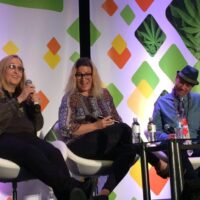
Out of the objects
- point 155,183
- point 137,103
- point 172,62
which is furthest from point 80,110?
point 172,62

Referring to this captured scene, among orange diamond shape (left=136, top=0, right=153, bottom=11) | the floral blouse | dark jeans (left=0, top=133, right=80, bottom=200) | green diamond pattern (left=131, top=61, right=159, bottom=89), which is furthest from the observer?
orange diamond shape (left=136, top=0, right=153, bottom=11)

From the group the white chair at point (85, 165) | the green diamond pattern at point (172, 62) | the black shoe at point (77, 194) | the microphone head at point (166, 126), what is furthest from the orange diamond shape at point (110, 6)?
the black shoe at point (77, 194)

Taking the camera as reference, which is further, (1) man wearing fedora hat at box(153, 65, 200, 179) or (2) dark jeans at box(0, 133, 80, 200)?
(1) man wearing fedora hat at box(153, 65, 200, 179)

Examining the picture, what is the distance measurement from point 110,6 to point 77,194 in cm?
205

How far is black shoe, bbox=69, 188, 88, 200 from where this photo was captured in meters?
2.02

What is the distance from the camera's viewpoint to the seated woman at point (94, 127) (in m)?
2.61

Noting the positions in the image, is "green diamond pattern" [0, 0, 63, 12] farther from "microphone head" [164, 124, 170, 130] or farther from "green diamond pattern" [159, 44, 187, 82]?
"microphone head" [164, 124, 170, 130]

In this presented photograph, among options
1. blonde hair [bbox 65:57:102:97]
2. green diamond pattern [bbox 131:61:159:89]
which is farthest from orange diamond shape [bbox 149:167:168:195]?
blonde hair [bbox 65:57:102:97]

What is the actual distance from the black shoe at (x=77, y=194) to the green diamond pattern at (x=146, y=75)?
180 centimetres

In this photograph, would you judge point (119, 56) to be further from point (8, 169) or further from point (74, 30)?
point (8, 169)

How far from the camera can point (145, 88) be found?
373 cm

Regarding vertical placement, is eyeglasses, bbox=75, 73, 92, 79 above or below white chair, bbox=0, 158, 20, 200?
above

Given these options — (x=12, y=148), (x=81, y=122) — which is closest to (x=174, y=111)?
(x=81, y=122)

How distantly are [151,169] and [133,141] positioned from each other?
Result: 103 centimetres
